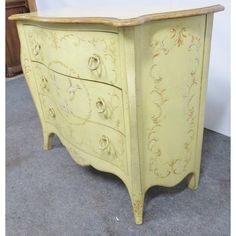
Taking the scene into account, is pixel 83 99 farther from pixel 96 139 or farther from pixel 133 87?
pixel 133 87

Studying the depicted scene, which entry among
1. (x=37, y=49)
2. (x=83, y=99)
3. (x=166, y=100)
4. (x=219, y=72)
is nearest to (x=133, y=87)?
(x=166, y=100)

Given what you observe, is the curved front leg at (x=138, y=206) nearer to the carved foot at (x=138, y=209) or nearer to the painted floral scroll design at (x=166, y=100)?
the carved foot at (x=138, y=209)

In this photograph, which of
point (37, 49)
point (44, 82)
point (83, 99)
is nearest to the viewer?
point (83, 99)

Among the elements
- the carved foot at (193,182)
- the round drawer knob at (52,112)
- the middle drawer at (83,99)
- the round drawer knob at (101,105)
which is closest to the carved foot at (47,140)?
the round drawer knob at (52,112)

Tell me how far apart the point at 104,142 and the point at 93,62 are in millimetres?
338

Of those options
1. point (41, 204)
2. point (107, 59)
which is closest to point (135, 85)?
point (107, 59)

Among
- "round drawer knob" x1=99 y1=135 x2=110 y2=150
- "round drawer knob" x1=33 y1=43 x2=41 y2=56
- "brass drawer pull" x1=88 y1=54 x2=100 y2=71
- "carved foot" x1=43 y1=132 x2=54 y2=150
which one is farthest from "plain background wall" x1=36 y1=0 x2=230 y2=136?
"carved foot" x1=43 y1=132 x2=54 y2=150

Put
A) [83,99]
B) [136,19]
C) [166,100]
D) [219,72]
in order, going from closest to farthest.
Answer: [136,19] < [166,100] < [83,99] < [219,72]

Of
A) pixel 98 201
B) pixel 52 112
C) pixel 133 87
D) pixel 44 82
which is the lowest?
pixel 98 201

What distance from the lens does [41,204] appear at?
130cm

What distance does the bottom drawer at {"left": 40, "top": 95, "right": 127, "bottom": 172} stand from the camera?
3.43ft

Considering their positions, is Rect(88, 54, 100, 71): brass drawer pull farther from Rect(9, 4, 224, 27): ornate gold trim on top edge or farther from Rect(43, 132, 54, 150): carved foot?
Rect(43, 132, 54, 150): carved foot

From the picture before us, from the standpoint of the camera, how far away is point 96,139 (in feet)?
3.73

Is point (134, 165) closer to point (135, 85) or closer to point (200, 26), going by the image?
point (135, 85)
